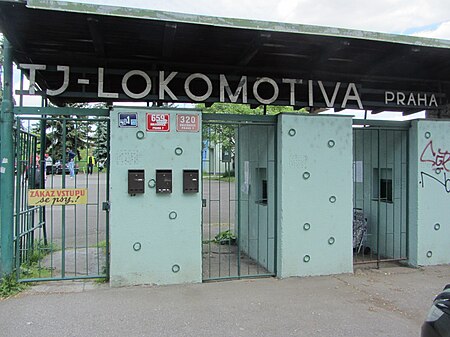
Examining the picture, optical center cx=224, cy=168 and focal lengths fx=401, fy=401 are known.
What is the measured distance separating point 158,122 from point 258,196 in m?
2.41

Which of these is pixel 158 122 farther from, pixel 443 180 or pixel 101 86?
pixel 443 180

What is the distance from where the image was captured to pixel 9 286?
5160 millimetres

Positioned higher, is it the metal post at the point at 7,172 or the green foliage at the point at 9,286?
the metal post at the point at 7,172

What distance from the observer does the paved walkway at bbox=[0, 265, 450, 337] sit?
4.12 meters

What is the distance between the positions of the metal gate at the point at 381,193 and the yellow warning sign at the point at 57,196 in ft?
14.3

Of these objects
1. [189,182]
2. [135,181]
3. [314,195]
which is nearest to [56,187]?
[135,181]

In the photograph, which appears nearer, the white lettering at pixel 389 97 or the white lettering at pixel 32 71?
the white lettering at pixel 32 71

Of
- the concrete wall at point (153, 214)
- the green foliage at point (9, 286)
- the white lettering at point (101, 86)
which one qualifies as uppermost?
the white lettering at point (101, 86)

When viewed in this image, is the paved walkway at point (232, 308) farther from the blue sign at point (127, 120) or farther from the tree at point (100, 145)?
the blue sign at point (127, 120)

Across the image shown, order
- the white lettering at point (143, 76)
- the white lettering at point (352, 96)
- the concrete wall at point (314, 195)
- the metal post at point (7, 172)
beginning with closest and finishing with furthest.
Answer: the metal post at point (7, 172)
the white lettering at point (143, 76)
the concrete wall at point (314, 195)
the white lettering at point (352, 96)

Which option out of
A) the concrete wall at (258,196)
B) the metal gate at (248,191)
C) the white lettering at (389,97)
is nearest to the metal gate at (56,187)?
the metal gate at (248,191)

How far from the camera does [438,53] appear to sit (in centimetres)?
575

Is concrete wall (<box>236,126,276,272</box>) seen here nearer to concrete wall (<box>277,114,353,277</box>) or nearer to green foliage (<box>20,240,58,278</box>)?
concrete wall (<box>277,114,353,277</box>)

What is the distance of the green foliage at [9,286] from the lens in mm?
5035
